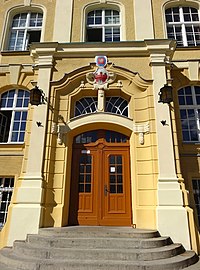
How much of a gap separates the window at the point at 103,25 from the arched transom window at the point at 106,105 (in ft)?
9.72

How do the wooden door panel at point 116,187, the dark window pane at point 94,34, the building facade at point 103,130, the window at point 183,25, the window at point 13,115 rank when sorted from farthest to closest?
the dark window pane at point 94,34 < the window at point 183,25 < the window at point 13,115 < the wooden door panel at point 116,187 < the building facade at point 103,130

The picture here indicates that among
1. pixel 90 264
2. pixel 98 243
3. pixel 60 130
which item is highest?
pixel 60 130

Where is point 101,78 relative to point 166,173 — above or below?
above

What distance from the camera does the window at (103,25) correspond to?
9046 mm

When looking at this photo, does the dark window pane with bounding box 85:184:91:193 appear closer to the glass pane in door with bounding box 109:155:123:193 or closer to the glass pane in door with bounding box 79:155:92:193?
the glass pane in door with bounding box 79:155:92:193

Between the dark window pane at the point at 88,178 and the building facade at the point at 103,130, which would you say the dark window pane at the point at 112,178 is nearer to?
Answer: the building facade at the point at 103,130

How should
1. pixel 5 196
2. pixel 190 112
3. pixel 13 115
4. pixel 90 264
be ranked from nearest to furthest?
pixel 90 264
pixel 5 196
pixel 190 112
pixel 13 115

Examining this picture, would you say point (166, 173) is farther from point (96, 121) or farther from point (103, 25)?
point (103, 25)

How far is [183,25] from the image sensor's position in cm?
920

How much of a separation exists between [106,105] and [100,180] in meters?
2.47

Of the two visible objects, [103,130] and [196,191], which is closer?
[196,191]

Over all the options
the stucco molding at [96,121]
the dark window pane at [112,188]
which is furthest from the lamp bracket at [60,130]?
the dark window pane at [112,188]

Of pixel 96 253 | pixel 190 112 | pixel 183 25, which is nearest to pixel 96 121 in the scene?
pixel 190 112

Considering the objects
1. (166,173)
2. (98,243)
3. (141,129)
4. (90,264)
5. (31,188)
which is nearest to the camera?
(90,264)
